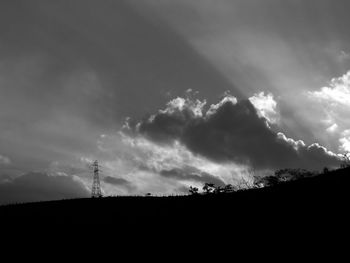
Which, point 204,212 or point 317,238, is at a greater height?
point 204,212

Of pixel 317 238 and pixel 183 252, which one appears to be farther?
pixel 183 252

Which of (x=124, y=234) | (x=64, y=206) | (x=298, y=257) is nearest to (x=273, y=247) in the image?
(x=298, y=257)

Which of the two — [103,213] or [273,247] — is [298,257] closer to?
[273,247]

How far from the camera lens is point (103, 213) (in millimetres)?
35219

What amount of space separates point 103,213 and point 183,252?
15.0m

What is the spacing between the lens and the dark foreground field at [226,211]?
23.1m

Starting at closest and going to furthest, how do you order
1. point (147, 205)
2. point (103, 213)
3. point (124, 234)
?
point (124, 234), point (103, 213), point (147, 205)

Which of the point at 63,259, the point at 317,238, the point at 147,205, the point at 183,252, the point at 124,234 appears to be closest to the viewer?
Result: the point at 317,238

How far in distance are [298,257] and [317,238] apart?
214cm

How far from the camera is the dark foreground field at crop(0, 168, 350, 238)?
75.7ft

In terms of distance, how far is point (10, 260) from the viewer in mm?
24156

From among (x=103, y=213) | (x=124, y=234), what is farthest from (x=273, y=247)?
(x=103, y=213)

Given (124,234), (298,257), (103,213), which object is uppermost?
(103,213)

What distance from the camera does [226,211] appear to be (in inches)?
1119
